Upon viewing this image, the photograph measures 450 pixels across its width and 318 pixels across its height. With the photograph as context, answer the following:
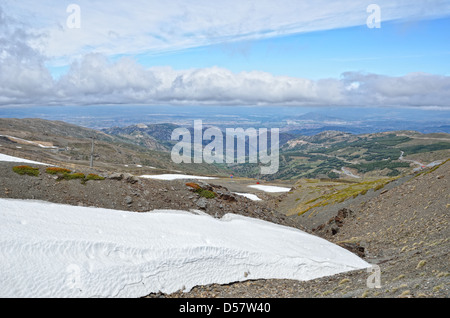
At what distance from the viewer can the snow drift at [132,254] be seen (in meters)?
12.3

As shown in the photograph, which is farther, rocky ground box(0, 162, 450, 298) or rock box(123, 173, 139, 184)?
rock box(123, 173, 139, 184)

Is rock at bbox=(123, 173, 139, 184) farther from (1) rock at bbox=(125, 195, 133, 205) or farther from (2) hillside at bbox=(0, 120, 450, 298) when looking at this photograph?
(1) rock at bbox=(125, 195, 133, 205)

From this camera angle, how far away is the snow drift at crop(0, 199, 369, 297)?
12.3 metres

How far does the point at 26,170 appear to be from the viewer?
24.6 metres

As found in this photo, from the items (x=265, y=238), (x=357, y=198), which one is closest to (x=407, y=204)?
(x=357, y=198)

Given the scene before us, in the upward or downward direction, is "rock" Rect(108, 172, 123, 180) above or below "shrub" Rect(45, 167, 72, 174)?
below

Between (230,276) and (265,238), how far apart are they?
6.65m

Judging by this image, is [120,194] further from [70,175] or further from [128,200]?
[70,175]

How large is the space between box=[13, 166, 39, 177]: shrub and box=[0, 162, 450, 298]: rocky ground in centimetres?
47

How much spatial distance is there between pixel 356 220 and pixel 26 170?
34.0 metres

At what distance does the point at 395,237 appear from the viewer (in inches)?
984
